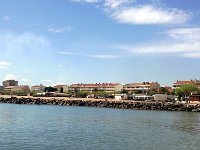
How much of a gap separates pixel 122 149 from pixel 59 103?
77325 mm

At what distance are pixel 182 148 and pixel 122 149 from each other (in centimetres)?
437

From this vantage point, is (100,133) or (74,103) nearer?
(100,133)

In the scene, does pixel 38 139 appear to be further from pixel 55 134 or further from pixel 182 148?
pixel 182 148

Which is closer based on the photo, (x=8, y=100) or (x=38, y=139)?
(x=38, y=139)

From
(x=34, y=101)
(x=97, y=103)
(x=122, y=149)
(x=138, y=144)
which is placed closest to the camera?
(x=122, y=149)

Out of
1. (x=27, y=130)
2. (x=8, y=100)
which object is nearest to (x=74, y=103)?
(x=8, y=100)

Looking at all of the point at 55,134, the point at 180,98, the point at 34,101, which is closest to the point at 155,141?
the point at 55,134

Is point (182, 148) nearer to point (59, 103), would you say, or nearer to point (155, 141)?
point (155, 141)

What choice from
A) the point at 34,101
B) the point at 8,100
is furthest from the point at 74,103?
the point at 8,100

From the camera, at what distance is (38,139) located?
29.0 m

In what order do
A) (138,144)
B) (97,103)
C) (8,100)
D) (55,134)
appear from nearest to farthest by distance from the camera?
(138,144)
(55,134)
(97,103)
(8,100)

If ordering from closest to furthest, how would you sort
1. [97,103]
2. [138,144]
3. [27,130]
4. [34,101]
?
[138,144], [27,130], [97,103], [34,101]

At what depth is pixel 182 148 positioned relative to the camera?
2739cm

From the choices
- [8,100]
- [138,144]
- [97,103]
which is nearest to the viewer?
[138,144]
